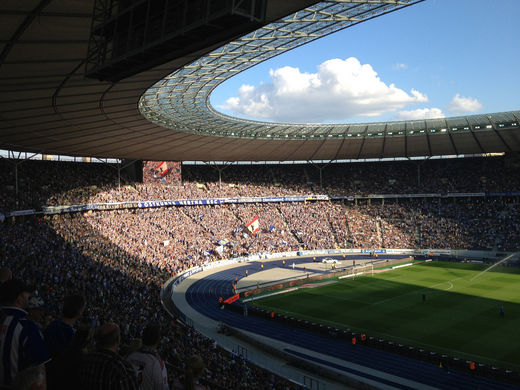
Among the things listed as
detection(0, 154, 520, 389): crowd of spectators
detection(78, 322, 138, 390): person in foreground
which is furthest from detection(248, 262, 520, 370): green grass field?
detection(78, 322, 138, 390): person in foreground

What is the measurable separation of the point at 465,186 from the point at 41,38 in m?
65.1

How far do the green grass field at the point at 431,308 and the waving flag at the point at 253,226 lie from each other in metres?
19.4

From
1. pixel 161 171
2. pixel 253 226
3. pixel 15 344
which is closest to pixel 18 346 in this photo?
pixel 15 344

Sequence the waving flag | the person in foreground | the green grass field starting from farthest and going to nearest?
the waving flag
the green grass field
the person in foreground

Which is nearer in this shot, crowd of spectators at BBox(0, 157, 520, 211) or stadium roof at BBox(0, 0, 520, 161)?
stadium roof at BBox(0, 0, 520, 161)

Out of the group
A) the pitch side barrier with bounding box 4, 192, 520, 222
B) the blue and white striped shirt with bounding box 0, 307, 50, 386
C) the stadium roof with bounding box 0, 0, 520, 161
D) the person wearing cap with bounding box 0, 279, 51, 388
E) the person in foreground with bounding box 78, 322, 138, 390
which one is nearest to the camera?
the person in foreground with bounding box 78, 322, 138, 390

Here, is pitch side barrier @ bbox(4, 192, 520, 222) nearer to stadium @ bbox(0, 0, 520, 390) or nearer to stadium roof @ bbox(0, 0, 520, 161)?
stadium @ bbox(0, 0, 520, 390)

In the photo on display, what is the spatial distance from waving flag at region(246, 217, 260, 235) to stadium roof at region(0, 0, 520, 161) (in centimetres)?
984

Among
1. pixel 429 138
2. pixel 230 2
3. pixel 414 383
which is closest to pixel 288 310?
pixel 414 383

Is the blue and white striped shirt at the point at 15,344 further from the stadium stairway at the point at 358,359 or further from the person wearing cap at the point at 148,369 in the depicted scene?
the stadium stairway at the point at 358,359

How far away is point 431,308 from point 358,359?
463 inches

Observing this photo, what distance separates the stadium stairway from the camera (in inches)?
826

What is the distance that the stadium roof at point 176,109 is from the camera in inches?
532

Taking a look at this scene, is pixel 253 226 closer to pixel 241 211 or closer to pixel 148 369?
pixel 241 211
